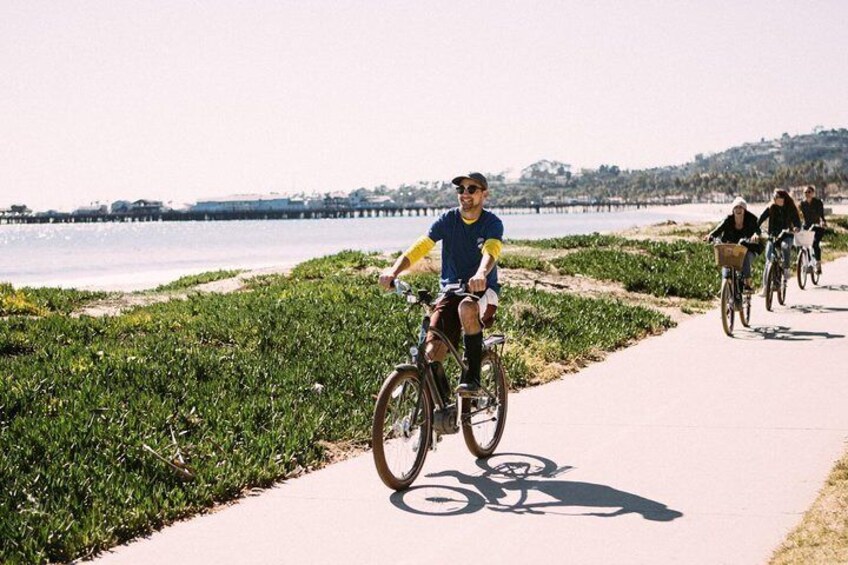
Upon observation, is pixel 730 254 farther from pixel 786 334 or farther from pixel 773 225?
pixel 773 225

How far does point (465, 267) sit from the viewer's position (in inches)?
295

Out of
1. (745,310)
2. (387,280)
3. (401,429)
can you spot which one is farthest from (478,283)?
(745,310)

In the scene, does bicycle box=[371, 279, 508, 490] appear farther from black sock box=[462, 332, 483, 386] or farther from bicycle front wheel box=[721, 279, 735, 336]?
bicycle front wheel box=[721, 279, 735, 336]

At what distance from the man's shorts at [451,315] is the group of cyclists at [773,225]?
24.4 ft

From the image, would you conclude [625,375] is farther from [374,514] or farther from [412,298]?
[374,514]

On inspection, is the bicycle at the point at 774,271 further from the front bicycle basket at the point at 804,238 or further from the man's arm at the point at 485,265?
the man's arm at the point at 485,265

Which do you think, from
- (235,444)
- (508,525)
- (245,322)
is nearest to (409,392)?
(508,525)

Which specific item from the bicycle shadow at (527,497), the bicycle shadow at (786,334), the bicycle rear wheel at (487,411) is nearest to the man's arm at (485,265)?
the bicycle rear wheel at (487,411)

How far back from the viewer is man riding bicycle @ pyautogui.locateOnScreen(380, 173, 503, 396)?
7.14 meters

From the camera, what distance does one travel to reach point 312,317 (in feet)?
47.3

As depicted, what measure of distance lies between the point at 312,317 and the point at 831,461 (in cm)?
852

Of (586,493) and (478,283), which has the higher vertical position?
(478,283)

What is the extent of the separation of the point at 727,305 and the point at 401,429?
9256mm

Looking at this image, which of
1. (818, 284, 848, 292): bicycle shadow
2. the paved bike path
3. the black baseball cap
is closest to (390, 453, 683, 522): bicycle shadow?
the paved bike path
